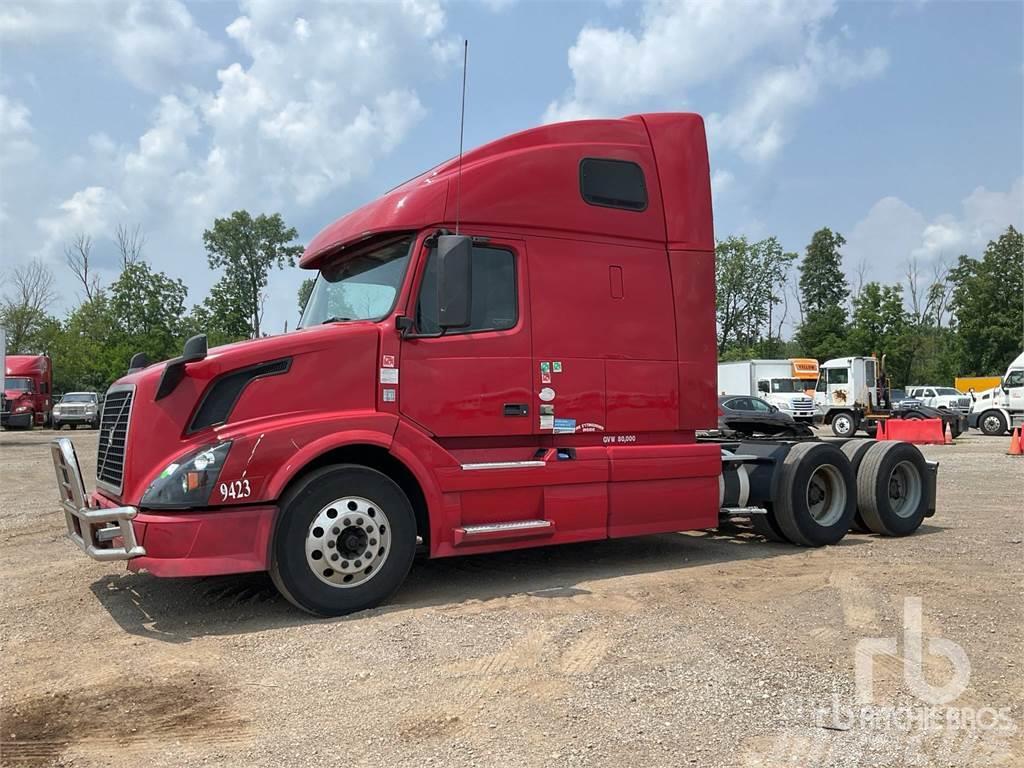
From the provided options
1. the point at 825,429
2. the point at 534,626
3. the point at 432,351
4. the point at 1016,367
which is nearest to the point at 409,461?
the point at 432,351

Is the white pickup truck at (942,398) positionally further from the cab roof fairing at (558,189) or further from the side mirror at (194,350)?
the side mirror at (194,350)

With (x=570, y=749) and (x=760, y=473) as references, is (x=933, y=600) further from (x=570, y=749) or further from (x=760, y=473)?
(x=570, y=749)

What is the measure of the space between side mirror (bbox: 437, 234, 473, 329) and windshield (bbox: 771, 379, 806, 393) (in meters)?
38.6

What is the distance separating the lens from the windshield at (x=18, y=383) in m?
36.5

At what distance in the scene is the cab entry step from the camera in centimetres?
587

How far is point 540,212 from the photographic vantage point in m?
6.45

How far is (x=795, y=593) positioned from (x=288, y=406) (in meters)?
3.93

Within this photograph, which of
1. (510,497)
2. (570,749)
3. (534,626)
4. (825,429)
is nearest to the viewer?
(570,749)

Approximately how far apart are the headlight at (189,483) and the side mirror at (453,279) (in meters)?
1.79

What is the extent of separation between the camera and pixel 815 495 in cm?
832

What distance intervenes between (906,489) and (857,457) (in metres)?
0.74

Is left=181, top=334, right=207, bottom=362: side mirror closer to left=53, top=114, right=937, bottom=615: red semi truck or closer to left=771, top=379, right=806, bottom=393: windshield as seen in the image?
left=53, top=114, right=937, bottom=615: red semi truck

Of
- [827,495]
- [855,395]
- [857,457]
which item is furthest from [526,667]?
[855,395]

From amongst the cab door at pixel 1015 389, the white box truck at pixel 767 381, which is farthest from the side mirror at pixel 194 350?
the white box truck at pixel 767 381
